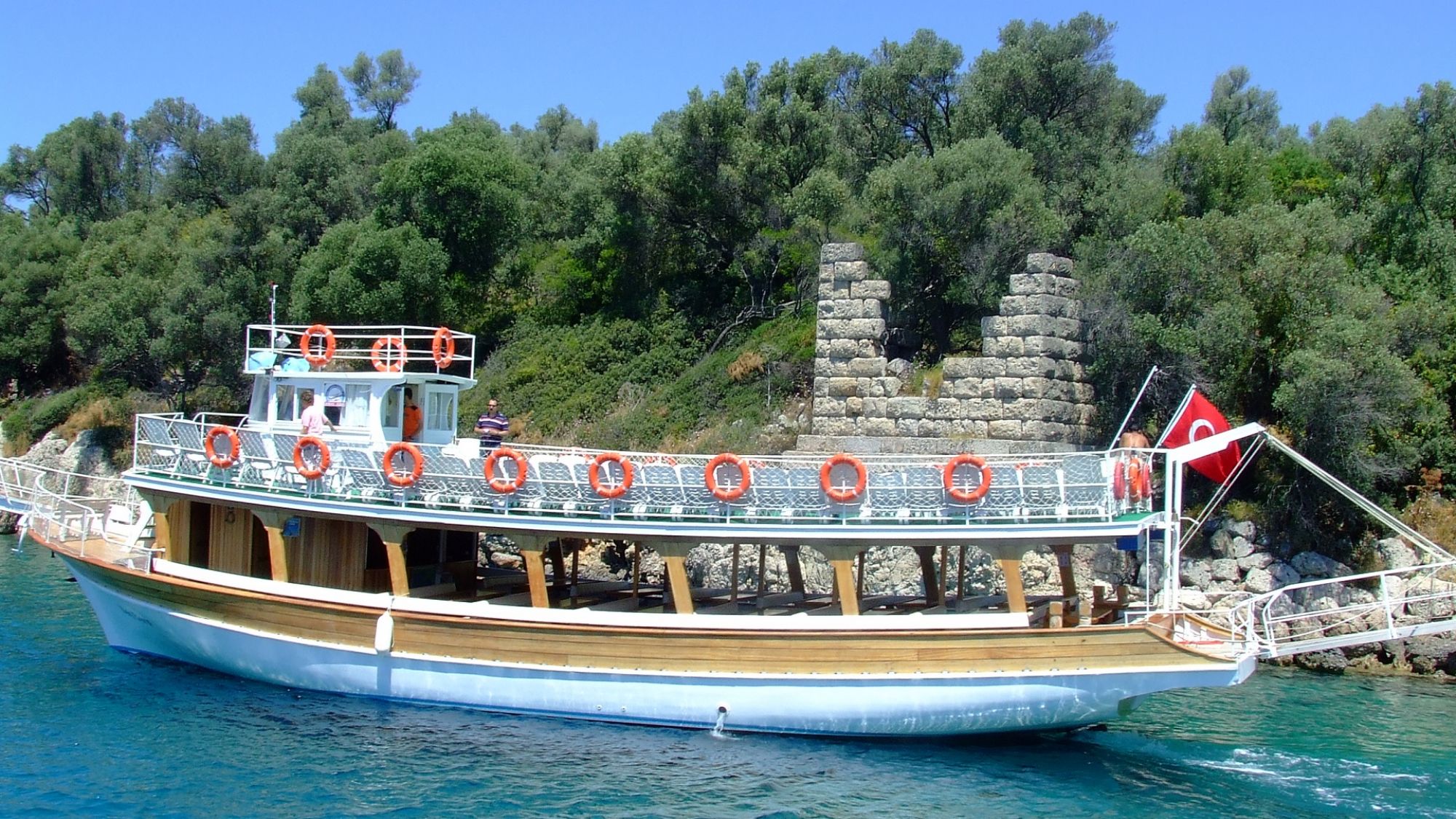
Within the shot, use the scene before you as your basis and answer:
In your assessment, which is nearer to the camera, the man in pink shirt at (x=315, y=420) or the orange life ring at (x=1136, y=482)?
the orange life ring at (x=1136, y=482)

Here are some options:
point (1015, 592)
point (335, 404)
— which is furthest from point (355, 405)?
point (1015, 592)

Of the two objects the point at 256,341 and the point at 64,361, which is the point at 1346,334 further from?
the point at 64,361

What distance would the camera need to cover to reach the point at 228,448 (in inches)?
620

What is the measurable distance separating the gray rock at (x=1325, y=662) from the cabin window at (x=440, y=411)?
13471 millimetres

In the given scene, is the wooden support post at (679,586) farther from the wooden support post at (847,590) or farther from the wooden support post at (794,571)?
the wooden support post at (794,571)

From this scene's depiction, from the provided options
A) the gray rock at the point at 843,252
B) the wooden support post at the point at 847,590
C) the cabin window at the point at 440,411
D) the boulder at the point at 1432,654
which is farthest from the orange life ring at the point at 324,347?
the boulder at the point at 1432,654

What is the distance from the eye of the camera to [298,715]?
14.5 m

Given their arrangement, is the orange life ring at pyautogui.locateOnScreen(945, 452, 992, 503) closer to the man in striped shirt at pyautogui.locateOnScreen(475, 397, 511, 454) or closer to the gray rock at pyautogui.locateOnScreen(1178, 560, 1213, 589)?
the man in striped shirt at pyautogui.locateOnScreen(475, 397, 511, 454)

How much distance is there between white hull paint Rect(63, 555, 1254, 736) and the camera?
42.4 ft

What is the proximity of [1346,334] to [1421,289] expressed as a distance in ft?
13.5

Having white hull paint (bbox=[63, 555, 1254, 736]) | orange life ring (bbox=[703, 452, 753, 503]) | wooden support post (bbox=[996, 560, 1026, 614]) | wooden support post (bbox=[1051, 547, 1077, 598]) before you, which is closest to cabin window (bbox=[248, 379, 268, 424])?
white hull paint (bbox=[63, 555, 1254, 736])

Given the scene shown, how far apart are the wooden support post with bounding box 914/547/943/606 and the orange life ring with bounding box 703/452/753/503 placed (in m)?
2.81

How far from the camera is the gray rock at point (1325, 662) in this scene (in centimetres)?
1936

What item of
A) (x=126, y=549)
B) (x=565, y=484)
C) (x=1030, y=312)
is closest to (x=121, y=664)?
(x=126, y=549)
